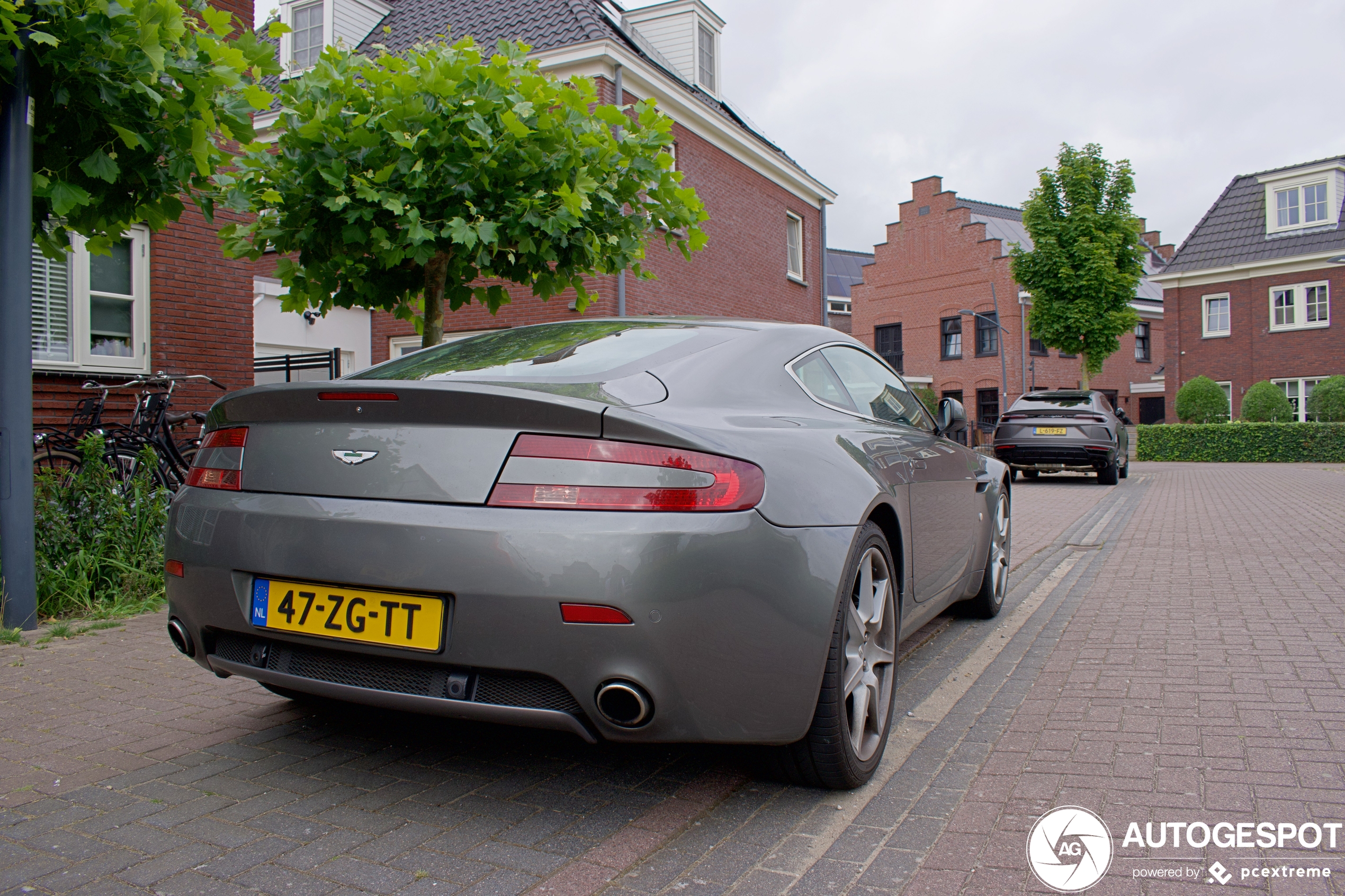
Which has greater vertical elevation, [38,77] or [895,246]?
[895,246]

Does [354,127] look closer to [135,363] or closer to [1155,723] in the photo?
[135,363]

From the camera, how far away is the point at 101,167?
14.1ft

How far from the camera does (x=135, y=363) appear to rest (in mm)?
8641

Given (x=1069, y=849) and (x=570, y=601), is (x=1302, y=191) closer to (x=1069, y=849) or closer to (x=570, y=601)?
(x=1069, y=849)

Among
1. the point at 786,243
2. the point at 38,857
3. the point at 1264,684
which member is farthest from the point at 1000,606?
the point at 786,243

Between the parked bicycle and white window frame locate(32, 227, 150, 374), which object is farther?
white window frame locate(32, 227, 150, 374)

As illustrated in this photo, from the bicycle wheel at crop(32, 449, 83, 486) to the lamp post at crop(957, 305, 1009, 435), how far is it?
110 ft

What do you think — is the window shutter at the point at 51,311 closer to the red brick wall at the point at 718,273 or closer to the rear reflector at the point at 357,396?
the red brick wall at the point at 718,273

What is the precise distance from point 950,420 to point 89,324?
25.4 feet

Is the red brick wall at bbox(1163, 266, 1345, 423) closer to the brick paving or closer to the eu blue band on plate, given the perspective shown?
the brick paving

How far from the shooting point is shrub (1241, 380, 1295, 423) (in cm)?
2688

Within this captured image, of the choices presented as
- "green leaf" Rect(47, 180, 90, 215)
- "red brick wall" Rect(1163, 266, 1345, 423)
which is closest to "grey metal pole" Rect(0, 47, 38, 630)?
"green leaf" Rect(47, 180, 90, 215)

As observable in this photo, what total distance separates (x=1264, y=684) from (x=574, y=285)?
496cm

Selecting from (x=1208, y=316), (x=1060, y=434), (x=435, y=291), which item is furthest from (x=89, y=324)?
(x=1208, y=316)
